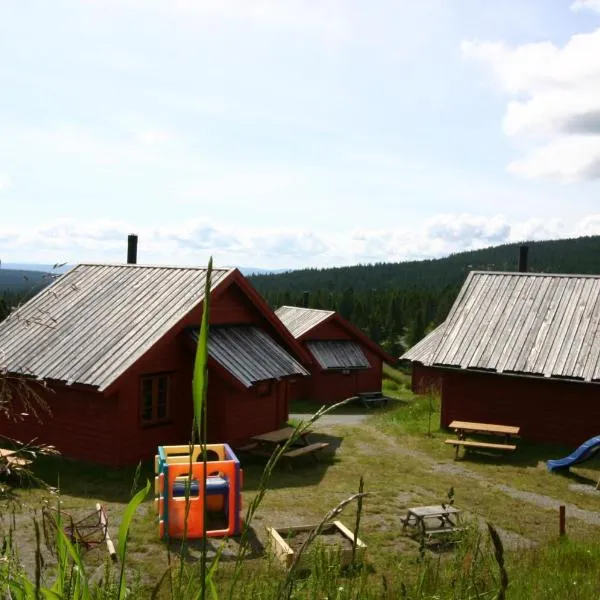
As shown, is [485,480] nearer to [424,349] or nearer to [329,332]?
[329,332]

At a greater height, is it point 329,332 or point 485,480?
point 329,332

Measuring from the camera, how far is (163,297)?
60.9 ft

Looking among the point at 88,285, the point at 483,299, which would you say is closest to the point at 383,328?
the point at 483,299

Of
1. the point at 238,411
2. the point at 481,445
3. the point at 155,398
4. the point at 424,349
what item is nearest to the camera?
the point at 155,398

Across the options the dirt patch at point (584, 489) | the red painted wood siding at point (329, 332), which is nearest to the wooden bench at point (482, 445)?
the dirt patch at point (584, 489)

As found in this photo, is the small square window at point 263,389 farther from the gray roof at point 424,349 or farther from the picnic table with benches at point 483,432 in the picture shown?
the gray roof at point 424,349

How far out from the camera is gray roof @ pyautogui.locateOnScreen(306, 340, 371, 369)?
33906mm

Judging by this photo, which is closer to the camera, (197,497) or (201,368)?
(201,368)

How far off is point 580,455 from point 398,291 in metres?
90.3

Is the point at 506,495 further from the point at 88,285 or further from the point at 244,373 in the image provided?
the point at 88,285

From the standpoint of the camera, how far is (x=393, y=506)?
13.6 metres

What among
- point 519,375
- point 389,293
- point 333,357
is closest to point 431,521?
point 519,375

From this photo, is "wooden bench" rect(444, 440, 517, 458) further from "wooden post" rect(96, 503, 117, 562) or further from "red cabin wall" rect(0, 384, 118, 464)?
"wooden post" rect(96, 503, 117, 562)

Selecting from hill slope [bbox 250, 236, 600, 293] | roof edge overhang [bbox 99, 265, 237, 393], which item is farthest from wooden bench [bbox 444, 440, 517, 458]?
hill slope [bbox 250, 236, 600, 293]
